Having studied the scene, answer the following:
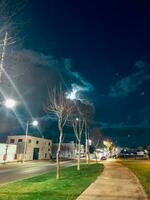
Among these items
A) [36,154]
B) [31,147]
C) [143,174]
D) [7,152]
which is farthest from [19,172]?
[36,154]

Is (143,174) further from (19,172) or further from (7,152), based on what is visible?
(7,152)

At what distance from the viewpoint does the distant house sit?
3032 inches

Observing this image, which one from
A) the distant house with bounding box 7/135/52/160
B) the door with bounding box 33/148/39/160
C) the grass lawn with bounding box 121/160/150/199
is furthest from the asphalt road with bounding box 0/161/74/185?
the door with bounding box 33/148/39/160

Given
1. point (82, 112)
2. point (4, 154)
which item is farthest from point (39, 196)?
point (4, 154)

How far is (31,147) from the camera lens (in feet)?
281

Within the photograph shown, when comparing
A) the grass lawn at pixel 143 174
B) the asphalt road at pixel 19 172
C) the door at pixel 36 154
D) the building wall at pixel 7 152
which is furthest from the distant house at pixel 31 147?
the grass lawn at pixel 143 174

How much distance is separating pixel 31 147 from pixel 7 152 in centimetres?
1992

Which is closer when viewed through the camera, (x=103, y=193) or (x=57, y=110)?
(x=103, y=193)

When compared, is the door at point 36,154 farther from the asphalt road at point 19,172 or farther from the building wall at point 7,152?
the asphalt road at point 19,172

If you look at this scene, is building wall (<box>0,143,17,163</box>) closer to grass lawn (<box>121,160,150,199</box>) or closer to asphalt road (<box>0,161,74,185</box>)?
asphalt road (<box>0,161,74,185</box>)

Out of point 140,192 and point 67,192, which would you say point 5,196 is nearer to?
point 67,192

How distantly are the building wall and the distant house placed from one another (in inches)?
109

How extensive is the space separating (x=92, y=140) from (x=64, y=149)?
4815cm

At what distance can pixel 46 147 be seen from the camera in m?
100
